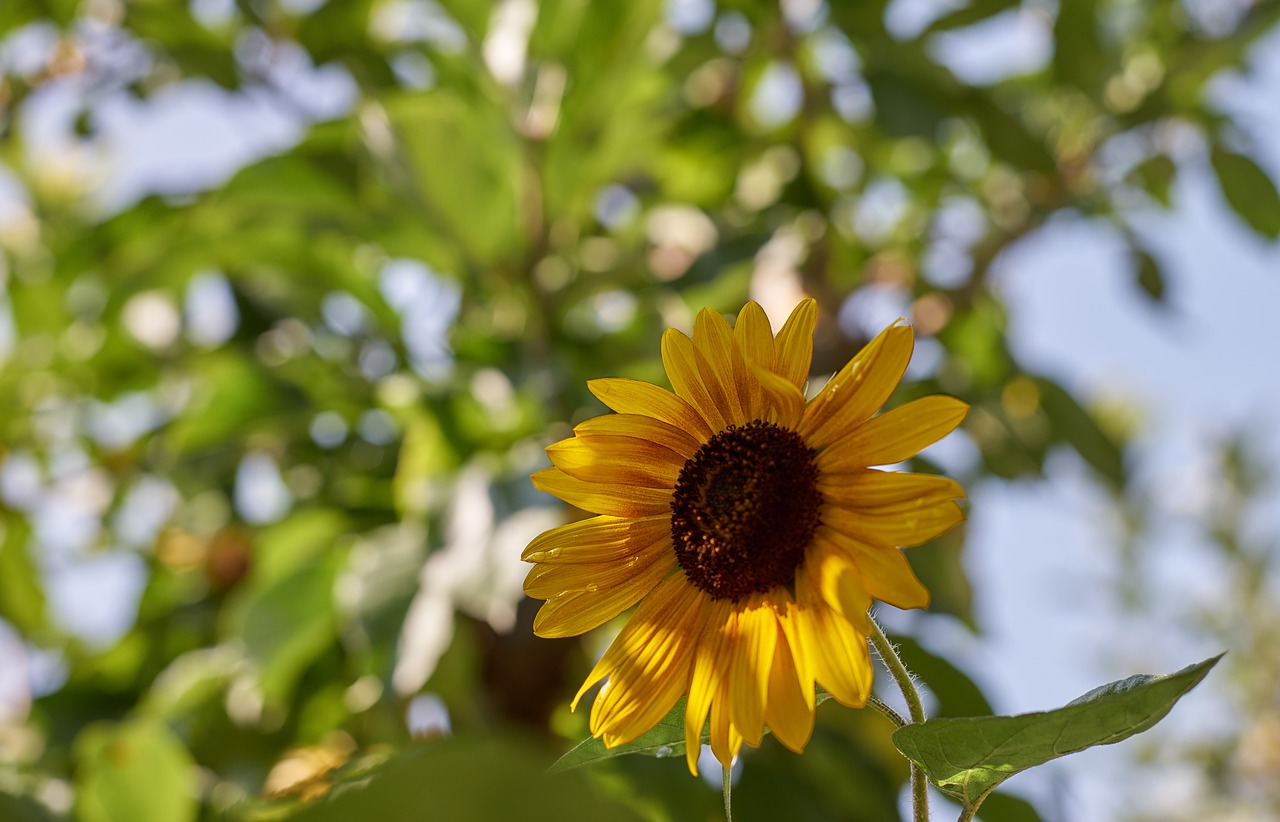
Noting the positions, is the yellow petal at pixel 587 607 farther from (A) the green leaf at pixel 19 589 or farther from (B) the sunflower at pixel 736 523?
(A) the green leaf at pixel 19 589

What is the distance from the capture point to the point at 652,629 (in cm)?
36

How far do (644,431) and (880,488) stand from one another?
91mm

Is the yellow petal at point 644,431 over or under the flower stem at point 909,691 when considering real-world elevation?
over

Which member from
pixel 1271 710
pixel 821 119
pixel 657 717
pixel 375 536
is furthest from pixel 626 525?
pixel 1271 710

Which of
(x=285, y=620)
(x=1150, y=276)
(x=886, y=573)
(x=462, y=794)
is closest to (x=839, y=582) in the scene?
(x=886, y=573)

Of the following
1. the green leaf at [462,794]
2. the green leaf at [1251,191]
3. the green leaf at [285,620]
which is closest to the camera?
the green leaf at [462,794]

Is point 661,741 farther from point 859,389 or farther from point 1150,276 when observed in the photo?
point 1150,276

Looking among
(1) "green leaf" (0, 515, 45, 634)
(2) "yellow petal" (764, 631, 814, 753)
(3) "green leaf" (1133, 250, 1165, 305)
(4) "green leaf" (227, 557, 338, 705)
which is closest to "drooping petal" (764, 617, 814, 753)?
(2) "yellow petal" (764, 631, 814, 753)

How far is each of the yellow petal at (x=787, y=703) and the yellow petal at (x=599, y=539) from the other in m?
0.07

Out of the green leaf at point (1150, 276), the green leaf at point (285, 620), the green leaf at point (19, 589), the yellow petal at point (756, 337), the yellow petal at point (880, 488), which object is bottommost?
the green leaf at point (1150, 276)

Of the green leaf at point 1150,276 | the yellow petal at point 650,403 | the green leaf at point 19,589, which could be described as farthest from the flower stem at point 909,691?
the green leaf at point 19,589

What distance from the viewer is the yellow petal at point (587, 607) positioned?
35cm

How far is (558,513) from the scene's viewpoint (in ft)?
2.60

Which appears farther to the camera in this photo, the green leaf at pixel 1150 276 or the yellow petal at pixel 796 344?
the green leaf at pixel 1150 276
